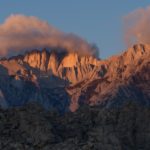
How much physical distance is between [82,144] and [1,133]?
15137mm

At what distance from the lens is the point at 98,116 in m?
144

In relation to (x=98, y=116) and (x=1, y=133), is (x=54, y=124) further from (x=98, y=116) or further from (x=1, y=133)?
(x=1, y=133)

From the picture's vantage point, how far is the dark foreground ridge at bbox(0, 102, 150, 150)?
12202 cm

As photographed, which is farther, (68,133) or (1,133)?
(68,133)

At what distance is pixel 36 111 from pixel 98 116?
10.8 metres

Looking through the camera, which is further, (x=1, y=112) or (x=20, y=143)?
(x=1, y=112)

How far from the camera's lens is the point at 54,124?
14400cm

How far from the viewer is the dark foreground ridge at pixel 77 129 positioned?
122019mm

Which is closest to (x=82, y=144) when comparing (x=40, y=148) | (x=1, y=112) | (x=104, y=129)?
(x=40, y=148)

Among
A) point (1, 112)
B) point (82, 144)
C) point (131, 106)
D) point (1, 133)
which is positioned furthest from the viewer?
point (131, 106)

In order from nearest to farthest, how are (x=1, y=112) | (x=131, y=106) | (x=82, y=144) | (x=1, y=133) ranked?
1. (x=82, y=144)
2. (x=1, y=133)
3. (x=1, y=112)
4. (x=131, y=106)

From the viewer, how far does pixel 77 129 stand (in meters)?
140

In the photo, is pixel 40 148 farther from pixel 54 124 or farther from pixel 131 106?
pixel 131 106

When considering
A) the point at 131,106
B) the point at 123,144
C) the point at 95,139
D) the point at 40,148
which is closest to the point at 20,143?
the point at 40,148
